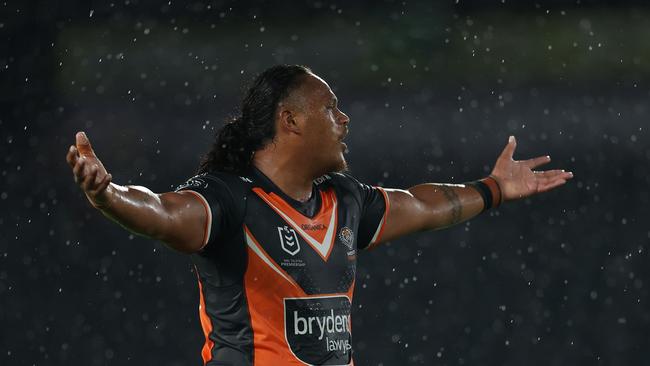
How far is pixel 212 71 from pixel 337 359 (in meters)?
4.08

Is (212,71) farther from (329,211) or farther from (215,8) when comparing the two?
(329,211)

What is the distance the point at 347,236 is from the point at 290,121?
0.48 m

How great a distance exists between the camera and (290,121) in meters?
3.80

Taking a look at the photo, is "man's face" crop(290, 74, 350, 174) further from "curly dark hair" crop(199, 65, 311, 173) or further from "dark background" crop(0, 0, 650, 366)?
"dark background" crop(0, 0, 650, 366)

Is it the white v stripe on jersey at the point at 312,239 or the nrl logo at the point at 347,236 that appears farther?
the nrl logo at the point at 347,236

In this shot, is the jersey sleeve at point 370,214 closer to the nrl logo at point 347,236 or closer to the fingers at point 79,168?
the nrl logo at point 347,236

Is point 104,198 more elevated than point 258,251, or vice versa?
point 104,198

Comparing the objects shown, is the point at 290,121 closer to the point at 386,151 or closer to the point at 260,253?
the point at 260,253

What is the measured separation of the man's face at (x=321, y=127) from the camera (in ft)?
12.4

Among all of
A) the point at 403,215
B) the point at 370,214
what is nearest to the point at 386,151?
the point at 403,215

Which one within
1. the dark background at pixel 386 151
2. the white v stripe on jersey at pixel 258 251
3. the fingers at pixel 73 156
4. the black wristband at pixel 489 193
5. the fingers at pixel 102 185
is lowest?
the dark background at pixel 386 151

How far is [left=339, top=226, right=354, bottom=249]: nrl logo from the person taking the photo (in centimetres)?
372

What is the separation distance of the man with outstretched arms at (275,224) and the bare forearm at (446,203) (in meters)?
0.18

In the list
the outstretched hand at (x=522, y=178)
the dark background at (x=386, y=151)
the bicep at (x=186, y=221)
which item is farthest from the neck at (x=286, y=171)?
the dark background at (x=386, y=151)
